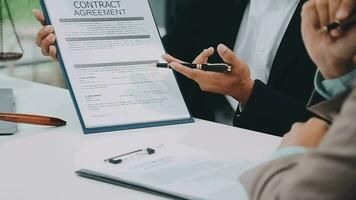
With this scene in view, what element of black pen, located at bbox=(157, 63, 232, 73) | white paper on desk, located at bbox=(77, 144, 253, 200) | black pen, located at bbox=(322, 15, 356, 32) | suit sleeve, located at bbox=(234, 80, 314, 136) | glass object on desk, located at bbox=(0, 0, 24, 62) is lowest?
suit sleeve, located at bbox=(234, 80, 314, 136)

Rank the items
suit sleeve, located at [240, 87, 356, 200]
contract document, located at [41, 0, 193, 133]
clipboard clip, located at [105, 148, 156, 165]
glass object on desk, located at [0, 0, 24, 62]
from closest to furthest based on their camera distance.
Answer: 1. suit sleeve, located at [240, 87, 356, 200]
2. clipboard clip, located at [105, 148, 156, 165]
3. contract document, located at [41, 0, 193, 133]
4. glass object on desk, located at [0, 0, 24, 62]

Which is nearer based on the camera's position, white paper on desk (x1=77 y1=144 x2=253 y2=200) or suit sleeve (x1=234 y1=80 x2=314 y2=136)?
white paper on desk (x1=77 y1=144 x2=253 y2=200)

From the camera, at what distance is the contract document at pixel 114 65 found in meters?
1.17

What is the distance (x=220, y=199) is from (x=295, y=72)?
2.77 feet

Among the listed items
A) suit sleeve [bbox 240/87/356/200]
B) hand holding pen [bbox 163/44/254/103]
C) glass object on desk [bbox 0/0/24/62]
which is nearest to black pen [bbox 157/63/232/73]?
hand holding pen [bbox 163/44/254/103]

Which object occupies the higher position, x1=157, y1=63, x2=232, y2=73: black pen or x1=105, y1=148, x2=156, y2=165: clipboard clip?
x1=157, y1=63, x2=232, y2=73: black pen

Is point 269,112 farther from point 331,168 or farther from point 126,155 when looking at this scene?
point 331,168

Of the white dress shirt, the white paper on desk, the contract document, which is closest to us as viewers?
the white paper on desk

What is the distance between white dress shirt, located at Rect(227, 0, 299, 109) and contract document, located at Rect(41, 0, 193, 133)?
1.33 feet

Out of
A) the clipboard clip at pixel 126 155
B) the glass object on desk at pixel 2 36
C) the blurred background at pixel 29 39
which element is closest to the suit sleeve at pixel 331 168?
the clipboard clip at pixel 126 155

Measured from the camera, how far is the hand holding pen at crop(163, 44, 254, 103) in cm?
122

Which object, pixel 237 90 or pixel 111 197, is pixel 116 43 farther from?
pixel 111 197

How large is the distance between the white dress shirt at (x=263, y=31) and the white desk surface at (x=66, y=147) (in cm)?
43

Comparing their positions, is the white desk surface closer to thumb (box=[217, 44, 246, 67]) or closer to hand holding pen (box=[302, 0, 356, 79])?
thumb (box=[217, 44, 246, 67])
